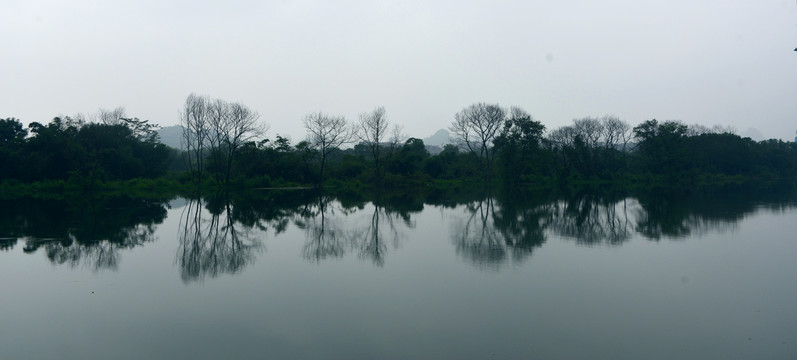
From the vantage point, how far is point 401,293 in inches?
267

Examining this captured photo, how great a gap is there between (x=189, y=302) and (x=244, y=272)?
182cm

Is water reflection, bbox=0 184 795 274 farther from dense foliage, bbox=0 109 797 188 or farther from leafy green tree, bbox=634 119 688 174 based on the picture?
leafy green tree, bbox=634 119 688 174

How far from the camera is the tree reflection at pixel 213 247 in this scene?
28.0 ft

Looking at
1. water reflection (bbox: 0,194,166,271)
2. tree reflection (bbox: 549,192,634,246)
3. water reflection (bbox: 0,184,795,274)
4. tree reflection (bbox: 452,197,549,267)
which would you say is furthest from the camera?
tree reflection (bbox: 549,192,634,246)

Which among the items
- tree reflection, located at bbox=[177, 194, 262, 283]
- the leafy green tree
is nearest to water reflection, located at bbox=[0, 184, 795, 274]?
tree reflection, located at bbox=[177, 194, 262, 283]

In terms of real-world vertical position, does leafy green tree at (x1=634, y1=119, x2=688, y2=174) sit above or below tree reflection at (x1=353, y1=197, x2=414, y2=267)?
above

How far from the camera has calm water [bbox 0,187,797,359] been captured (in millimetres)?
4883

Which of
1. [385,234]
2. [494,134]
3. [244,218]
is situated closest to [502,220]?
[385,234]

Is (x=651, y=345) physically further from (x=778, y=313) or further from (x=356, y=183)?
(x=356, y=183)

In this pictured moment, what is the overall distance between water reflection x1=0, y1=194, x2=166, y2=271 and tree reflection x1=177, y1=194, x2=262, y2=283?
1.12 meters

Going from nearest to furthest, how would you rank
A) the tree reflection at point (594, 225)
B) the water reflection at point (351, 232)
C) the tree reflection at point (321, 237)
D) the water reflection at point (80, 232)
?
the water reflection at point (80, 232) → the tree reflection at point (321, 237) → the water reflection at point (351, 232) → the tree reflection at point (594, 225)

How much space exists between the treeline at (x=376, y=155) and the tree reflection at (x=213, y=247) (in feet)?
91.3

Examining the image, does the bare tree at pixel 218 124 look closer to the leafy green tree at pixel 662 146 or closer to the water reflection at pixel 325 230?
the water reflection at pixel 325 230


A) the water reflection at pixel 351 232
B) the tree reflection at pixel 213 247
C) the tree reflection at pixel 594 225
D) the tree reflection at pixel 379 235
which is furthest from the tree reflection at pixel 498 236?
the tree reflection at pixel 213 247
